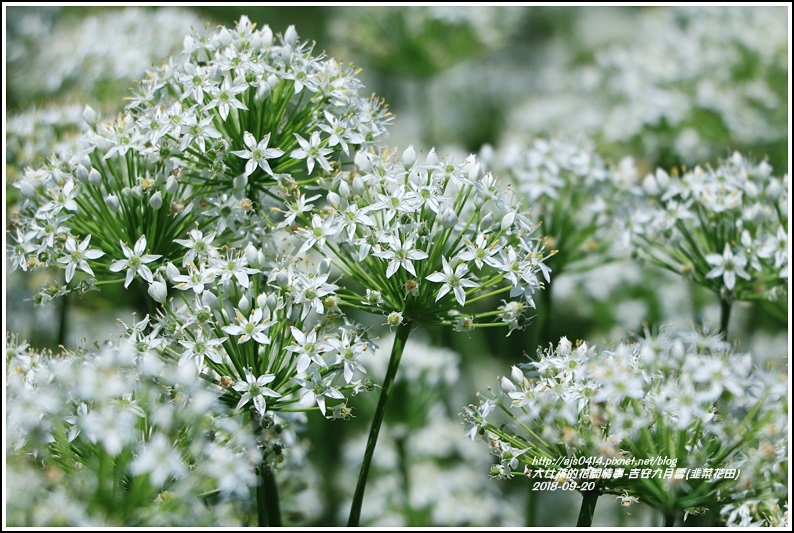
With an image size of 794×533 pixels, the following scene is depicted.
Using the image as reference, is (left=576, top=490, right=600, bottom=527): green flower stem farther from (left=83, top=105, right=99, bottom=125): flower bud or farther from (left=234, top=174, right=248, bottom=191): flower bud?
(left=83, top=105, right=99, bottom=125): flower bud

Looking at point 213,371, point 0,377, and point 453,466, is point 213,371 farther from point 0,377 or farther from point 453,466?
point 453,466

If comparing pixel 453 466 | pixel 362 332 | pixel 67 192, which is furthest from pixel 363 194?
pixel 453 466

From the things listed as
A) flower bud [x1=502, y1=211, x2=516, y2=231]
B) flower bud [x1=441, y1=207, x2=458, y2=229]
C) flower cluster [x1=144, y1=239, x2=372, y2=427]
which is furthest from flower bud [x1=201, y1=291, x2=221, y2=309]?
flower bud [x1=502, y1=211, x2=516, y2=231]

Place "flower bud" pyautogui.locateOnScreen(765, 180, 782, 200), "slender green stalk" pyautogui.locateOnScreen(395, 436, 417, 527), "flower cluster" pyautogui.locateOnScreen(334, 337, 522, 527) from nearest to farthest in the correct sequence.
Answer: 1. "flower bud" pyautogui.locateOnScreen(765, 180, 782, 200)
2. "slender green stalk" pyautogui.locateOnScreen(395, 436, 417, 527)
3. "flower cluster" pyautogui.locateOnScreen(334, 337, 522, 527)

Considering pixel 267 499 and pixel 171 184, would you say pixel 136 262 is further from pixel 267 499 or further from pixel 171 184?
pixel 267 499

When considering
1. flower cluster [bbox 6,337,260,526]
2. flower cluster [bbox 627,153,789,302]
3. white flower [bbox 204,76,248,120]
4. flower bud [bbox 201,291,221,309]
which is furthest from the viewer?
flower cluster [bbox 627,153,789,302]
